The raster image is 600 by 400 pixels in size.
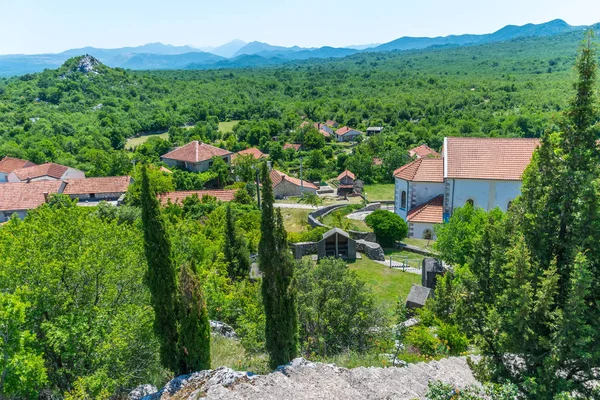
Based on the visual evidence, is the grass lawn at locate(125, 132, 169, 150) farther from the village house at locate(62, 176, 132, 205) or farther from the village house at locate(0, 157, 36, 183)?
the village house at locate(62, 176, 132, 205)

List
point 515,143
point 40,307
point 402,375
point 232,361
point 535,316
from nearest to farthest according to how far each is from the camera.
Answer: point 535,316 < point 402,375 < point 40,307 < point 232,361 < point 515,143

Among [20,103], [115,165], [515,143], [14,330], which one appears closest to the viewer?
[14,330]

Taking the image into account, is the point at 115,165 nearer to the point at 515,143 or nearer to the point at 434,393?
the point at 515,143

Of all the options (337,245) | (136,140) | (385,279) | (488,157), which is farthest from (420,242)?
(136,140)

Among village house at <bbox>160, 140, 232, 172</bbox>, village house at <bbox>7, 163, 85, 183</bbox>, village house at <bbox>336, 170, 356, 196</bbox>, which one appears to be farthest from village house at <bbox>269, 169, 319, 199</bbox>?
village house at <bbox>7, 163, 85, 183</bbox>

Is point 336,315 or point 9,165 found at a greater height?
point 9,165

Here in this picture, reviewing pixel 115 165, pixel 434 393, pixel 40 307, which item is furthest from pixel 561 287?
pixel 115 165

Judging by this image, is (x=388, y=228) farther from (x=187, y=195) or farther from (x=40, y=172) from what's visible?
(x=40, y=172)

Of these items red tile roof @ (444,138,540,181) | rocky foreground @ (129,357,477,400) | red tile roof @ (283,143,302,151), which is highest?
red tile roof @ (444,138,540,181)
